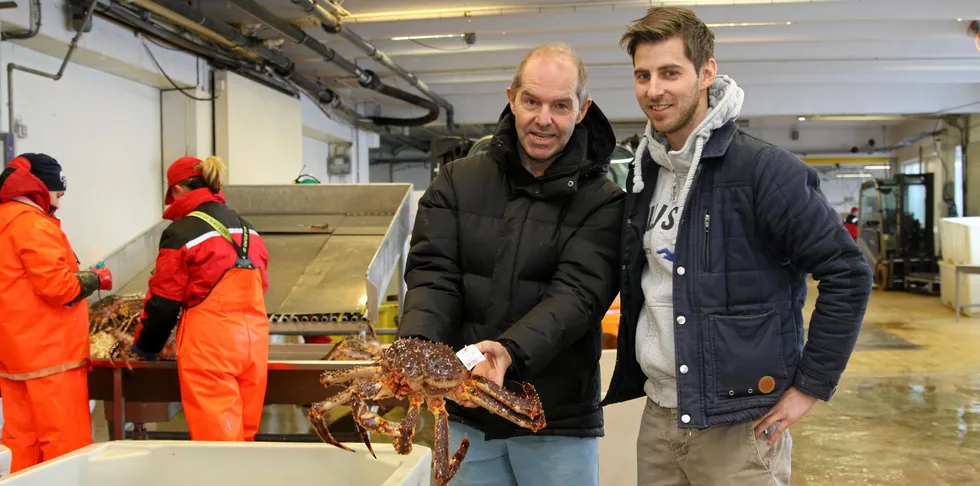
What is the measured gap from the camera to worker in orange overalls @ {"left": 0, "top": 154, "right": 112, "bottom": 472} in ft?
10.4

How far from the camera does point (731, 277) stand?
1620 millimetres

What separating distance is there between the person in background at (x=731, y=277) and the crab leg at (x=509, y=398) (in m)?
0.37

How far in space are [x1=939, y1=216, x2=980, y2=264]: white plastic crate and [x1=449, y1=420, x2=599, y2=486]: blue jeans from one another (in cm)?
1033

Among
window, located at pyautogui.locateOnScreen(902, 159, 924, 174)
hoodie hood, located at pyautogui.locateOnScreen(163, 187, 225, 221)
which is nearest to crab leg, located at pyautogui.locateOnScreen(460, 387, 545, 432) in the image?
hoodie hood, located at pyautogui.locateOnScreen(163, 187, 225, 221)

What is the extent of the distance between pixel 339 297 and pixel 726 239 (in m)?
3.15

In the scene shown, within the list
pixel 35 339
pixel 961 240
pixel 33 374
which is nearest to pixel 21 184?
pixel 35 339

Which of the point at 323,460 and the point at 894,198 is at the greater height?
the point at 894,198

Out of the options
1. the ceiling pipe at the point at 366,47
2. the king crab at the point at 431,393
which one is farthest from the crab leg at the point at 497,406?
the ceiling pipe at the point at 366,47

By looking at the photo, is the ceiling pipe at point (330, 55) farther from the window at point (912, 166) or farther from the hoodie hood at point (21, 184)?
the window at point (912, 166)

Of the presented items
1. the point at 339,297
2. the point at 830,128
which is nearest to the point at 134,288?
the point at 339,297

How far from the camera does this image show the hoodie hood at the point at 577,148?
179cm

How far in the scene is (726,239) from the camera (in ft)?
5.37

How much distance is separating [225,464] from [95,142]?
5.33m

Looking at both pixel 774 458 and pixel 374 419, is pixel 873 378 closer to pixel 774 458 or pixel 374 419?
pixel 774 458
